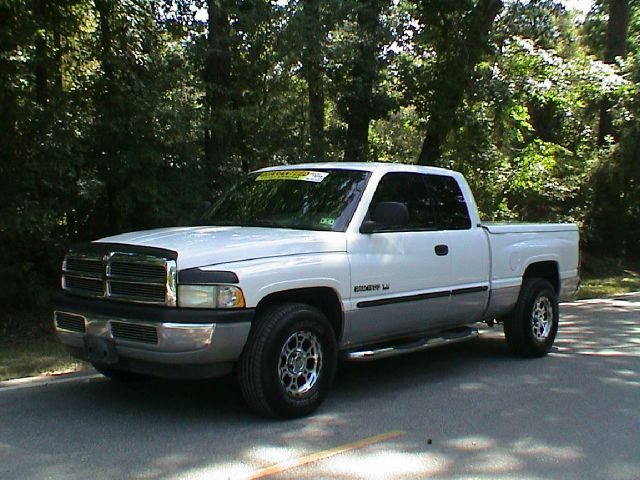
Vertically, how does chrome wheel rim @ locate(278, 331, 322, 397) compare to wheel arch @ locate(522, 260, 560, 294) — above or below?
below

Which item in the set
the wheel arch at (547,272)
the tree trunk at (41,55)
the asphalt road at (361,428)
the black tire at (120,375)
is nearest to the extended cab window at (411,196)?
the asphalt road at (361,428)

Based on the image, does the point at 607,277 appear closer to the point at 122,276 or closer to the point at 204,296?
the point at 204,296

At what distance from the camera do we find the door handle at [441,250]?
7.22 m

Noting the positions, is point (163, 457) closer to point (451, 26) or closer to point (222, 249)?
point (222, 249)

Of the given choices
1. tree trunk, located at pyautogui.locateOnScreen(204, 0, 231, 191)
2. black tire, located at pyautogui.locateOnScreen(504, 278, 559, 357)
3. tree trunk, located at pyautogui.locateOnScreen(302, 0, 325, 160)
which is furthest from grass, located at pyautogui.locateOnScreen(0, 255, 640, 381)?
tree trunk, located at pyautogui.locateOnScreen(302, 0, 325, 160)

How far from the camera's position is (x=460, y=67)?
1596 centimetres

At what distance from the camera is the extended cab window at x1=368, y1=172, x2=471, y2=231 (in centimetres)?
708

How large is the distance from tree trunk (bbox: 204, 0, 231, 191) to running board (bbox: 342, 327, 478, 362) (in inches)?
253

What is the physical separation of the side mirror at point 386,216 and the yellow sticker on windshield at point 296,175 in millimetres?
774

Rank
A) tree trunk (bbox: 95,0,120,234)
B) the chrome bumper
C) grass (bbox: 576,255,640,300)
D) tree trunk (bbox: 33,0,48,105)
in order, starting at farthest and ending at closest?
grass (bbox: 576,255,640,300), tree trunk (bbox: 95,0,120,234), tree trunk (bbox: 33,0,48,105), the chrome bumper

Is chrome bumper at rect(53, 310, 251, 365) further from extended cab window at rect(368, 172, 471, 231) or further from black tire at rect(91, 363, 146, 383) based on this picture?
extended cab window at rect(368, 172, 471, 231)

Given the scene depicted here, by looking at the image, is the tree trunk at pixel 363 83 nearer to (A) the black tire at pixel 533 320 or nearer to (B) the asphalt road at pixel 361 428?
(A) the black tire at pixel 533 320

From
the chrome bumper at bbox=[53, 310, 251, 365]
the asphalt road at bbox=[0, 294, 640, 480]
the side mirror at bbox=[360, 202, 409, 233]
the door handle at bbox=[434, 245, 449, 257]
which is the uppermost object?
the side mirror at bbox=[360, 202, 409, 233]

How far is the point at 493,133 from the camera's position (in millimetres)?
17766
